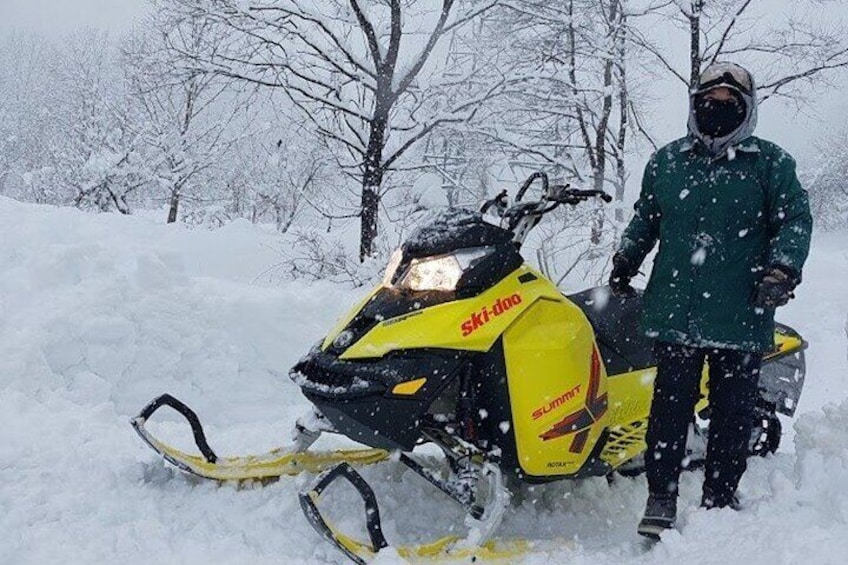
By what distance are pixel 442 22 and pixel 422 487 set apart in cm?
672

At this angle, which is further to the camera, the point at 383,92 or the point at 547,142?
the point at 547,142

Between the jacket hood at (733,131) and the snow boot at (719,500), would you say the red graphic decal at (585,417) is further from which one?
the jacket hood at (733,131)

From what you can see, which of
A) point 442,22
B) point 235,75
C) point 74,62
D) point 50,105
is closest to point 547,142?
point 442,22

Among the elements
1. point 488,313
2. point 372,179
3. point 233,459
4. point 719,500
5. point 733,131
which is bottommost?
point 233,459

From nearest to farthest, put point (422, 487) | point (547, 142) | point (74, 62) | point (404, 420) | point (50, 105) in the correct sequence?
point (404, 420)
point (422, 487)
point (547, 142)
point (74, 62)
point (50, 105)

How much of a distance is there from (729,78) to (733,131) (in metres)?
0.17

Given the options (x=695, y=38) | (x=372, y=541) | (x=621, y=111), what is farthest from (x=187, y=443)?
(x=621, y=111)

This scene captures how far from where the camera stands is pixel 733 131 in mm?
2594

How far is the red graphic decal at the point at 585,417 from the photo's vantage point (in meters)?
2.73

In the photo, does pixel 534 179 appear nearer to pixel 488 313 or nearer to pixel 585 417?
pixel 488 313

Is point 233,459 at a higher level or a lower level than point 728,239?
lower

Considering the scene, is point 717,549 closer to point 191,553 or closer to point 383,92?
point 191,553

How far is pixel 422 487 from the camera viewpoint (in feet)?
9.96

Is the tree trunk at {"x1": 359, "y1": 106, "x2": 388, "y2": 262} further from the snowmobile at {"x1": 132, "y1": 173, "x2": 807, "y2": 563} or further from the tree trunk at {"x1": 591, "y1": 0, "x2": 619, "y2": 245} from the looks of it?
the snowmobile at {"x1": 132, "y1": 173, "x2": 807, "y2": 563}
